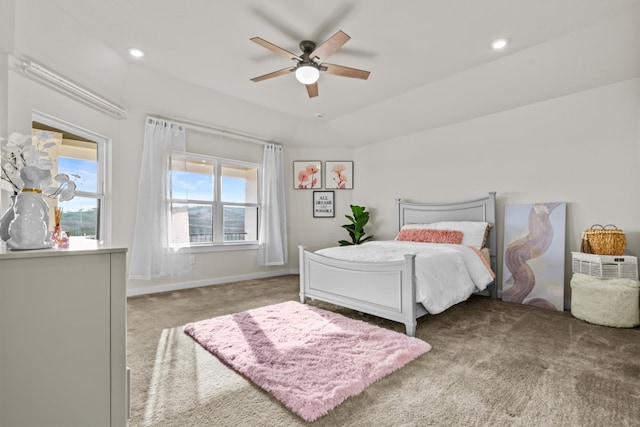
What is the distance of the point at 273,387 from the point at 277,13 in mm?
2711

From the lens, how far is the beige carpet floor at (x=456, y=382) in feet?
4.89

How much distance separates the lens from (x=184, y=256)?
411cm

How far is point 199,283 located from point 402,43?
4007 millimetres

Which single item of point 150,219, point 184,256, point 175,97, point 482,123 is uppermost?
point 175,97

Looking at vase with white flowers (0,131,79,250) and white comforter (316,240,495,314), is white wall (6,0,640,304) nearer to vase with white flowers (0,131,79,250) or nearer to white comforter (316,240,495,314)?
white comforter (316,240,495,314)

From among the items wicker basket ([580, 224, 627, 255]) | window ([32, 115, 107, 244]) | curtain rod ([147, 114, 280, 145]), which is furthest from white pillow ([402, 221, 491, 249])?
window ([32, 115, 107, 244])

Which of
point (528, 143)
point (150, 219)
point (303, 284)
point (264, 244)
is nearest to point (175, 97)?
point (150, 219)

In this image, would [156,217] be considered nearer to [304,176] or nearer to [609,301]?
[304,176]

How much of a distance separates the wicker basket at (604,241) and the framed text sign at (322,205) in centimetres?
361

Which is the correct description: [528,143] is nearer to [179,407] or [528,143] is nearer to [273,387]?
[273,387]

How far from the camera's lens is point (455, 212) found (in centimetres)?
429

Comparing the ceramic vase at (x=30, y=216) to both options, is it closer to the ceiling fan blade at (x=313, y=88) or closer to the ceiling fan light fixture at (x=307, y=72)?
the ceiling fan light fixture at (x=307, y=72)

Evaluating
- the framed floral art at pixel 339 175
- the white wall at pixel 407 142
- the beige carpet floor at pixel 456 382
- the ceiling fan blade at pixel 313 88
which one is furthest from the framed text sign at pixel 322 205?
the beige carpet floor at pixel 456 382

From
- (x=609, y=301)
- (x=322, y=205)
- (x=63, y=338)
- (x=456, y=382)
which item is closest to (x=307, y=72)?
(x=63, y=338)
